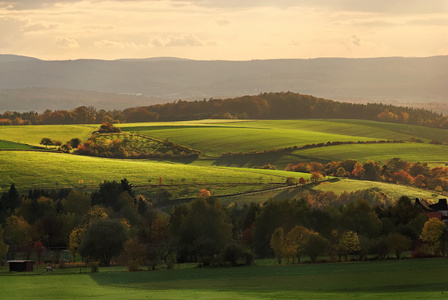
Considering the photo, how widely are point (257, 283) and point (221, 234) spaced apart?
2833 centimetres

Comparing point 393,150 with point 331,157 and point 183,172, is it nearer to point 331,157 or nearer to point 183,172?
point 331,157

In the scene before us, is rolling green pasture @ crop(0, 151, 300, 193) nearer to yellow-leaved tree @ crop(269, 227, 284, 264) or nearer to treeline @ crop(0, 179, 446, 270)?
treeline @ crop(0, 179, 446, 270)

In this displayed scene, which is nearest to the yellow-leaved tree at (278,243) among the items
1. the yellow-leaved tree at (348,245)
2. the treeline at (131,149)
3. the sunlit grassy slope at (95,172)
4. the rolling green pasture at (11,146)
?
the yellow-leaved tree at (348,245)

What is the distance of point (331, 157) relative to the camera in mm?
176750

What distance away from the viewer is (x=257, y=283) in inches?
2377

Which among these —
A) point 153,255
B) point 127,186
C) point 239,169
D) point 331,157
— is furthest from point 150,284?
point 331,157

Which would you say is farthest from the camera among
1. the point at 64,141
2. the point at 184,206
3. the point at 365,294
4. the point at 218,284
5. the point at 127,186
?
the point at 64,141

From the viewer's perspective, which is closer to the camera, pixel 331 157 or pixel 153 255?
pixel 153 255

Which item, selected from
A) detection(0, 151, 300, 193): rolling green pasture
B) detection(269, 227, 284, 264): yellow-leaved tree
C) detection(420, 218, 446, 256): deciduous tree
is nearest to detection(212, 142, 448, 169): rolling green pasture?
detection(0, 151, 300, 193): rolling green pasture

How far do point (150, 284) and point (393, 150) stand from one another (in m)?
129

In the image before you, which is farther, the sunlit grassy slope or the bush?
the sunlit grassy slope

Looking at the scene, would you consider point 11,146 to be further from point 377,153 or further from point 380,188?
point 380,188

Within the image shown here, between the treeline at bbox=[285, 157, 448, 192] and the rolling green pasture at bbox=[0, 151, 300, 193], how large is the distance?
10555mm

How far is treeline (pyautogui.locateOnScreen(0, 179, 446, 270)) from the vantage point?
256 feet
